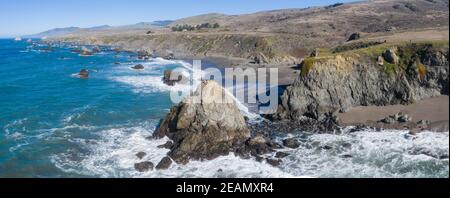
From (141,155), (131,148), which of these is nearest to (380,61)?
(141,155)

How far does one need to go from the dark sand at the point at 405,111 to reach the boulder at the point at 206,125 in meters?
11.1

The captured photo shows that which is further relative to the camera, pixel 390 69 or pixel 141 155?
pixel 390 69

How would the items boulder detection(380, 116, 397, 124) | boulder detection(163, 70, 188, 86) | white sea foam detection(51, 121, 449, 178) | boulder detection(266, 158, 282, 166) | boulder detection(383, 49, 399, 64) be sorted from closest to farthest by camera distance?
1. white sea foam detection(51, 121, 449, 178)
2. boulder detection(266, 158, 282, 166)
3. boulder detection(380, 116, 397, 124)
4. boulder detection(383, 49, 399, 64)
5. boulder detection(163, 70, 188, 86)

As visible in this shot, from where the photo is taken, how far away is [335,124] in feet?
121

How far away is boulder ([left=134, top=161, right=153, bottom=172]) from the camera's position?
28.6 meters

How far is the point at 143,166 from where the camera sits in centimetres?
2883

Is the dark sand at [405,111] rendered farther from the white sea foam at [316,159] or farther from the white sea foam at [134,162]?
the white sea foam at [134,162]

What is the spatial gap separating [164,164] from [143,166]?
57.9 inches

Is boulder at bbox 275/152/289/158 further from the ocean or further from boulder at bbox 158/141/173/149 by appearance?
boulder at bbox 158/141/173/149

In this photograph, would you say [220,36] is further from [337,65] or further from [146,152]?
[146,152]

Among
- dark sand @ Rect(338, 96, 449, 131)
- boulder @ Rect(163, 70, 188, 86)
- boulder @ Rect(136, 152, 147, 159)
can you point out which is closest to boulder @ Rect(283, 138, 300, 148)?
dark sand @ Rect(338, 96, 449, 131)

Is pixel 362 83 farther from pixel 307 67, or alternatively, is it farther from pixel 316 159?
pixel 316 159

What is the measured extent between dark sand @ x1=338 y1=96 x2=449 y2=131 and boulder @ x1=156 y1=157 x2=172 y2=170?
669 inches
